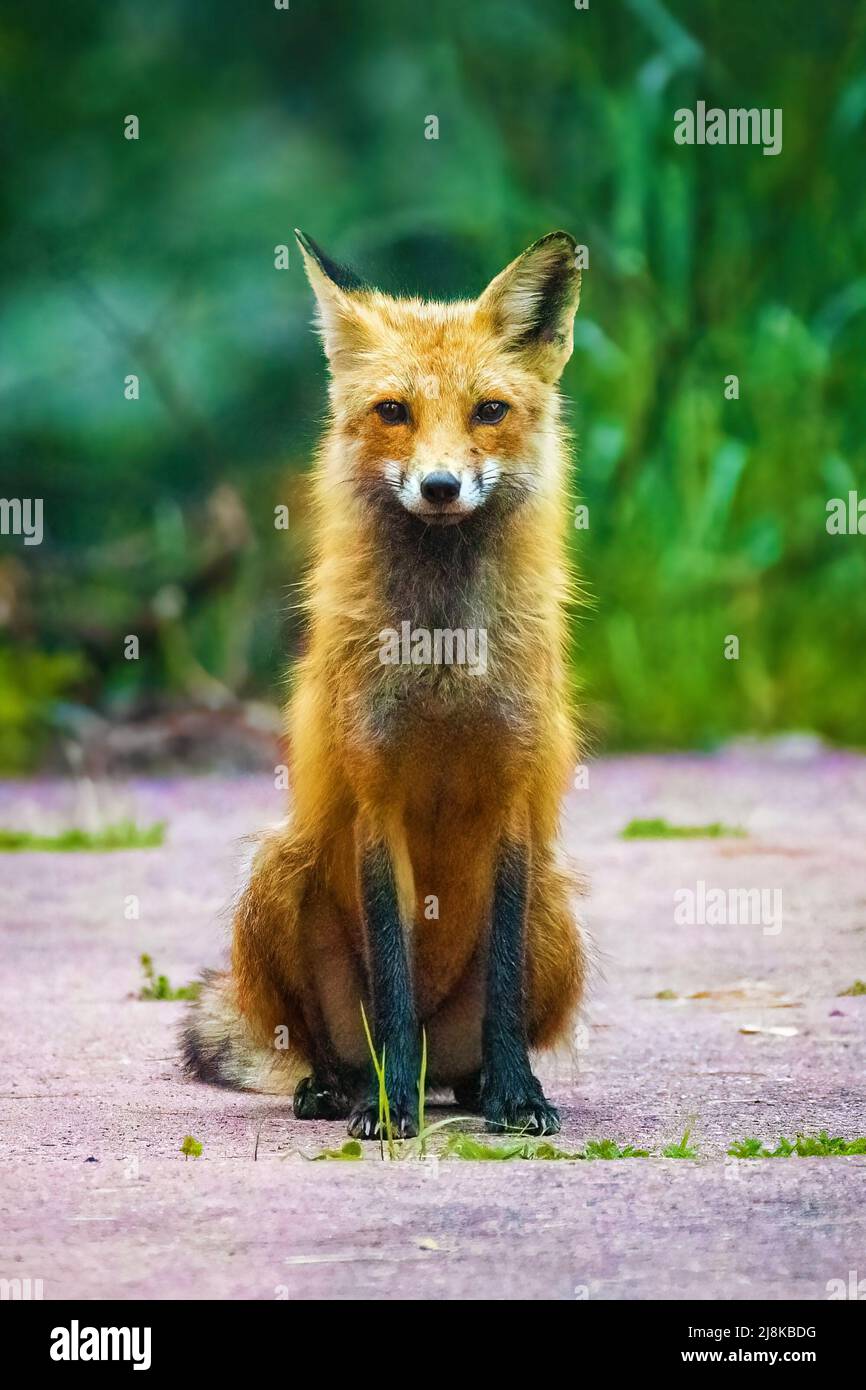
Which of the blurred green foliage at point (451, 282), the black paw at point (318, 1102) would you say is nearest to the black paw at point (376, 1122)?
the black paw at point (318, 1102)

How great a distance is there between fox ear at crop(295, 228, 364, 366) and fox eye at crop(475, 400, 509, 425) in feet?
1.37

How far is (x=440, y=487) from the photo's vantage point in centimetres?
456

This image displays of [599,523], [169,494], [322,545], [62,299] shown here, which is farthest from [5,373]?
[322,545]

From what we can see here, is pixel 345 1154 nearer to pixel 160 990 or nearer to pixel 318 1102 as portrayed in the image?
pixel 318 1102

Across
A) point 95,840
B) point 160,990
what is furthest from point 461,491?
point 95,840

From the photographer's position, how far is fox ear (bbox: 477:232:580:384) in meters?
4.89

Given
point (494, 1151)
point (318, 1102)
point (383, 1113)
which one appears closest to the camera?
point (494, 1151)

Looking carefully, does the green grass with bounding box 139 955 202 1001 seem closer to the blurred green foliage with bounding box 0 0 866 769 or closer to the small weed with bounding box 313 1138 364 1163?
the small weed with bounding box 313 1138 364 1163

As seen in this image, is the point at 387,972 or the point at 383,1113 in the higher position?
the point at 387,972

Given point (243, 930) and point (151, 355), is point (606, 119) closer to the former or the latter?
point (151, 355)

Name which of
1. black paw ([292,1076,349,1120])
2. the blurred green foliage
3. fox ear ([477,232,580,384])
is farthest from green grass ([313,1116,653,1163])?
the blurred green foliage

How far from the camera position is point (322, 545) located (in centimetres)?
514

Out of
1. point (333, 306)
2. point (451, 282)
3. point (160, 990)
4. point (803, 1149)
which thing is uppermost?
point (451, 282)

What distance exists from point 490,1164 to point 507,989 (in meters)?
0.67
